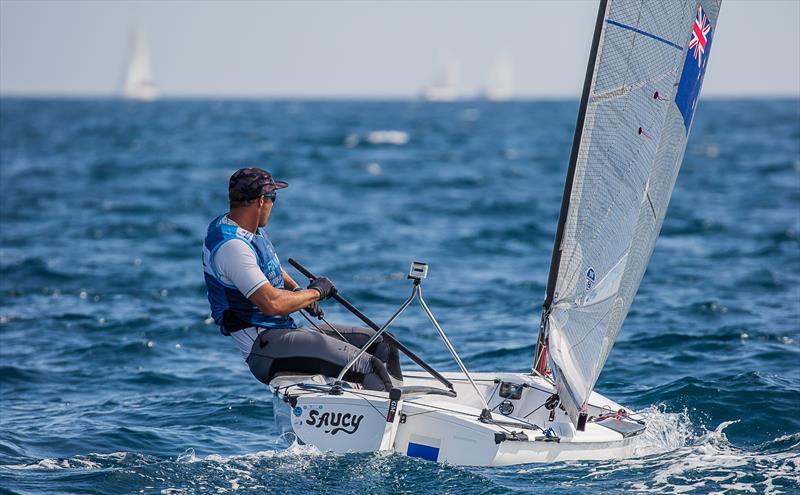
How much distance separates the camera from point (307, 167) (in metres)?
30.0

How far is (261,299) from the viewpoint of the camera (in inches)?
208

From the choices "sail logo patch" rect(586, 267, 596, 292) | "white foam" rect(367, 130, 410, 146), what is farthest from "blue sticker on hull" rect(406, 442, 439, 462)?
"white foam" rect(367, 130, 410, 146)

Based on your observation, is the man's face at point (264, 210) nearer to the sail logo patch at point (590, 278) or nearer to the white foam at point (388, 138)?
the sail logo patch at point (590, 278)

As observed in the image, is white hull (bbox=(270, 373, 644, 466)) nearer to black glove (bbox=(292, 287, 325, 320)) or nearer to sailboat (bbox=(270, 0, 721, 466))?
sailboat (bbox=(270, 0, 721, 466))

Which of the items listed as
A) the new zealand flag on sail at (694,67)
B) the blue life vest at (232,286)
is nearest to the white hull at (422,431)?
the blue life vest at (232,286)

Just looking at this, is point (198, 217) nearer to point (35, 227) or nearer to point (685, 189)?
point (35, 227)

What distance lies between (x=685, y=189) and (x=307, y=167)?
11.4m

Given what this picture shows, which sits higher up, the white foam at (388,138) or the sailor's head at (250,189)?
the sailor's head at (250,189)

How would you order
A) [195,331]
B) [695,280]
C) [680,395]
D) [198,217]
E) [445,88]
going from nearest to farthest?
[680,395]
[195,331]
[695,280]
[198,217]
[445,88]

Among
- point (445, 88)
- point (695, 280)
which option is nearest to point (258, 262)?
point (695, 280)

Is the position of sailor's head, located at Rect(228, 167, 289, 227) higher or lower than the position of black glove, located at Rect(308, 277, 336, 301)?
higher

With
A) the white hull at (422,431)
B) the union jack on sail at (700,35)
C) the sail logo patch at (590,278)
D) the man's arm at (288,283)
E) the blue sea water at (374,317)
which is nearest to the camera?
the white hull at (422,431)

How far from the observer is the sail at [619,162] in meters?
5.55

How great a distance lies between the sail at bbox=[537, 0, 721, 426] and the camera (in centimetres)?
555
